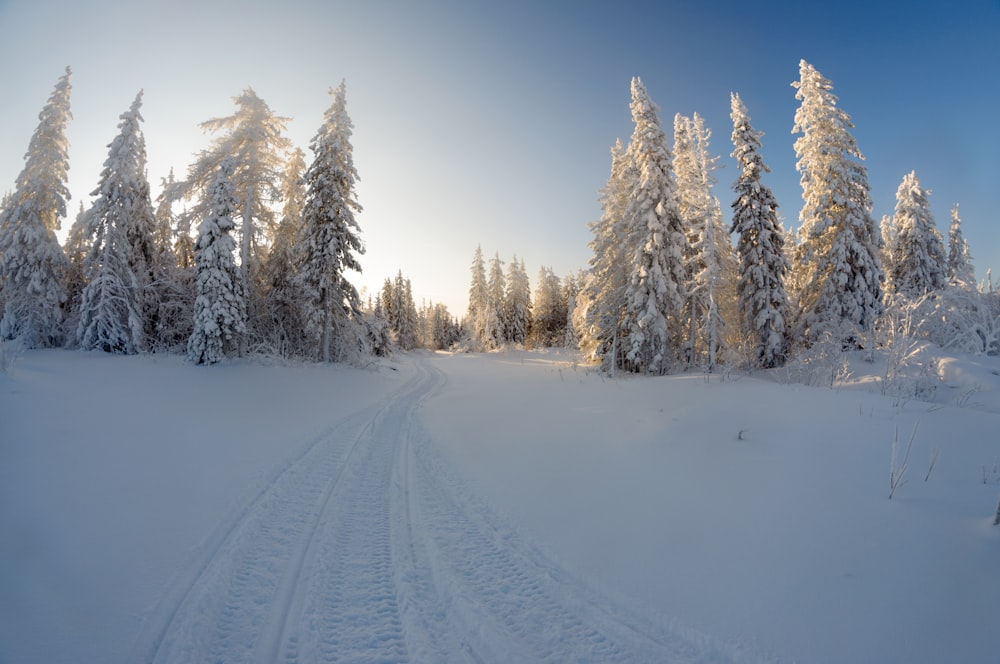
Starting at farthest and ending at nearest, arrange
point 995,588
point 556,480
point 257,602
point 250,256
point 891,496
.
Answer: point 250,256 → point 556,480 → point 891,496 → point 257,602 → point 995,588

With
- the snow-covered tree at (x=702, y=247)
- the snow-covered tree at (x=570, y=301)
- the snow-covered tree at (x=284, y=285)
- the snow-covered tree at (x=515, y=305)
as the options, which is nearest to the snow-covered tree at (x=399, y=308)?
the snow-covered tree at (x=515, y=305)

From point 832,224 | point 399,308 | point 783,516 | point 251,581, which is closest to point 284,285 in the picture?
point 251,581

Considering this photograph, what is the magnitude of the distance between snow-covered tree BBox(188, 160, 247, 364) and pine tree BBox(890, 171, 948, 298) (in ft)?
142

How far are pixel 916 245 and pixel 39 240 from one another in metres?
56.4

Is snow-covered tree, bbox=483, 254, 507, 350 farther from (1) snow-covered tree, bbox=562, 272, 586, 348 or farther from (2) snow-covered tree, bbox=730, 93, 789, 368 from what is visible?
(2) snow-covered tree, bbox=730, 93, 789, 368

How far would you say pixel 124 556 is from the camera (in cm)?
396

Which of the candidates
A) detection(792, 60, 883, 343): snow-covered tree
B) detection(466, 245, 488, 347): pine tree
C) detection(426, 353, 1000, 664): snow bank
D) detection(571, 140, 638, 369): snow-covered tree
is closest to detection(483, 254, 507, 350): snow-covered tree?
detection(466, 245, 488, 347): pine tree

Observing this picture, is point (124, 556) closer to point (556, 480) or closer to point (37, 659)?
point (37, 659)

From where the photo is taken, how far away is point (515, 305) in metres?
55.7

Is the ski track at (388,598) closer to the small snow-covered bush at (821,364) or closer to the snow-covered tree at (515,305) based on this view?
the small snow-covered bush at (821,364)

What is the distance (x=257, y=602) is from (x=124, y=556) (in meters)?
1.70

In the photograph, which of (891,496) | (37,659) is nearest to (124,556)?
(37,659)

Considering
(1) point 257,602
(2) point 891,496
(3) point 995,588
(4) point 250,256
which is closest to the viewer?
(3) point 995,588

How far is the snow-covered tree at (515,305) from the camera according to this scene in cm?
5500
